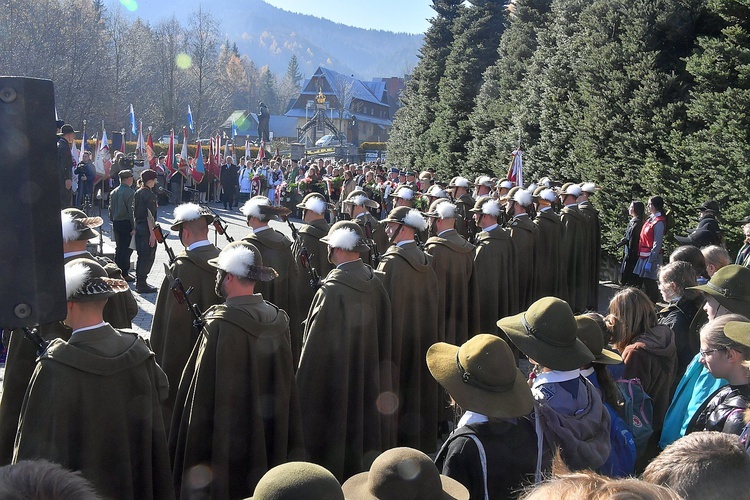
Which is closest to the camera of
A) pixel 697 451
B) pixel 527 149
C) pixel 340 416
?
pixel 697 451

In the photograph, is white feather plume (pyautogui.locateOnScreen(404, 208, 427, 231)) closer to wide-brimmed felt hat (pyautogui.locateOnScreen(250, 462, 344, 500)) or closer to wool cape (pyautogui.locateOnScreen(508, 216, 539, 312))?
wool cape (pyautogui.locateOnScreen(508, 216, 539, 312))

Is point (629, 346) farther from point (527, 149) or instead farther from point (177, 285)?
point (527, 149)

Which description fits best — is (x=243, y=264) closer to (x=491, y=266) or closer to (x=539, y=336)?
(x=539, y=336)

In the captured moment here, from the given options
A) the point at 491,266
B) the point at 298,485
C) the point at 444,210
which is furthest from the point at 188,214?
the point at 298,485

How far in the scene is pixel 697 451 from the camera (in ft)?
8.94

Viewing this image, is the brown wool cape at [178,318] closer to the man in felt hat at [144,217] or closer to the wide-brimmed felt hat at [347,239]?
the wide-brimmed felt hat at [347,239]

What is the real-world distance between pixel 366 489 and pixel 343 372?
3391mm

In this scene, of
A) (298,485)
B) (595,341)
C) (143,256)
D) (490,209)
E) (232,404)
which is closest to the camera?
(298,485)

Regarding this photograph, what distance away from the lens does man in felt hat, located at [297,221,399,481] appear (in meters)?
6.18

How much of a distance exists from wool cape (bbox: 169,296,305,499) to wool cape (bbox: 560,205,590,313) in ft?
28.7

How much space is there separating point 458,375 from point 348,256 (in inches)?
114

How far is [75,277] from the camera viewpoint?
4.05 metres

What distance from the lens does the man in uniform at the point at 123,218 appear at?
13.4 meters

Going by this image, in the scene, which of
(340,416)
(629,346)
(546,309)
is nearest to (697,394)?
(629,346)
